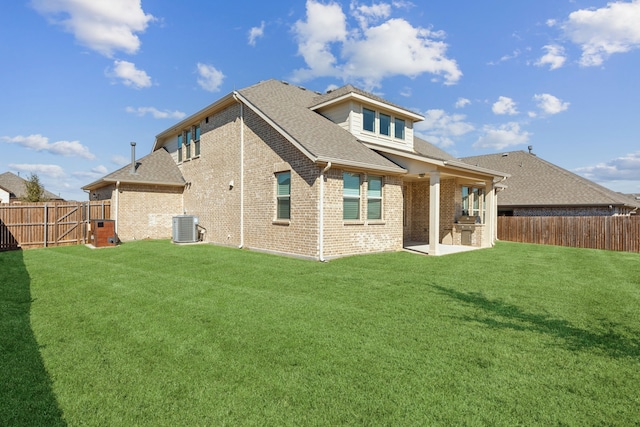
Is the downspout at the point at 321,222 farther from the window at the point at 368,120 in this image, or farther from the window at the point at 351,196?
the window at the point at 368,120

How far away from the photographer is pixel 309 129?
12.0 m

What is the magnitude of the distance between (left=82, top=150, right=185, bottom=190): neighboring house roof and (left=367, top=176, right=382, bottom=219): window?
1124 cm

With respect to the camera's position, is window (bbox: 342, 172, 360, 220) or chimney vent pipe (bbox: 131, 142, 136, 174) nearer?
window (bbox: 342, 172, 360, 220)

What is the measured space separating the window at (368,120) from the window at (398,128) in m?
1.36

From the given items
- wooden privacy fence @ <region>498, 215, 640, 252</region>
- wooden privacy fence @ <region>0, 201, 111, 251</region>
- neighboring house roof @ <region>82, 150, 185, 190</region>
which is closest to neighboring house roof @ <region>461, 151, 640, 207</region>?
wooden privacy fence @ <region>498, 215, 640, 252</region>

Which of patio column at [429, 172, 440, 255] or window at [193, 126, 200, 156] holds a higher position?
window at [193, 126, 200, 156]

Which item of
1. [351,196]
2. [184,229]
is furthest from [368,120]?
[184,229]

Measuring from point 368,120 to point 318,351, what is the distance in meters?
11.9

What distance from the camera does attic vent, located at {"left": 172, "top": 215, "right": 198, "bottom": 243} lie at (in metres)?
15.0

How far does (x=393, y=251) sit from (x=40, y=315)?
395 inches

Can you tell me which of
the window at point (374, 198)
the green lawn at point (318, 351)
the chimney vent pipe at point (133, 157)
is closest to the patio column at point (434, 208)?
the window at point (374, 198)

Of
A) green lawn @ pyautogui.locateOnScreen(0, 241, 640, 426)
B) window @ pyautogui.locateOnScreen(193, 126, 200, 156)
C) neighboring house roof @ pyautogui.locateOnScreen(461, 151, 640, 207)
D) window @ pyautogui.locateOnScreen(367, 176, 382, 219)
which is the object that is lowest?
green lawn @ pyautogui.locateOnScreen(0, 241, 640, 426)

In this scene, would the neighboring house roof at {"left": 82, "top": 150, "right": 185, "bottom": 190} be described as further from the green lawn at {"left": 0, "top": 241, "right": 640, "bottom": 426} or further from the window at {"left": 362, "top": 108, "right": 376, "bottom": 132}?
the window at {"left": 362, "top": 108, "right": 376, "bottom": 132}

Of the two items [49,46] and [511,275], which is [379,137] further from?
[49,46]
